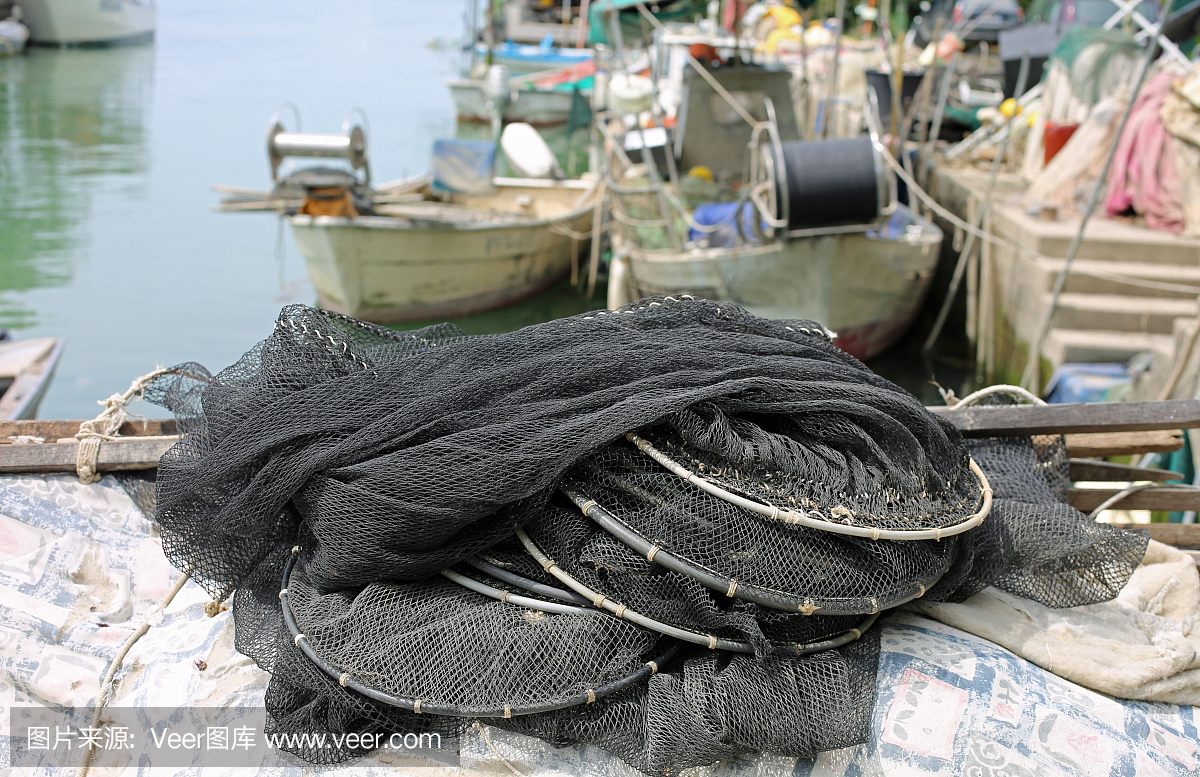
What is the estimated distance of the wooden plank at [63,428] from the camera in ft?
8.28

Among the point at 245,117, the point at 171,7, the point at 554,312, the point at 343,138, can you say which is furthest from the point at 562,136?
the point at 171,7

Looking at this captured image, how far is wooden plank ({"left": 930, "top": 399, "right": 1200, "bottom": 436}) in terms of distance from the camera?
92.4 inches

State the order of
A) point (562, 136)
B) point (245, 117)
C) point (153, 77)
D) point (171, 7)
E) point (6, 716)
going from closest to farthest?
point (6, 716) → point (245, 117) → point (562, 136) → point (153, 77) → point (171, 7)

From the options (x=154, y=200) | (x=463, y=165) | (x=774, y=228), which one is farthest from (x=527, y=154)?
(x=154, y=200)

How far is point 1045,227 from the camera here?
308 inches

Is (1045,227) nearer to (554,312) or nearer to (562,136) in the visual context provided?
(554,312)

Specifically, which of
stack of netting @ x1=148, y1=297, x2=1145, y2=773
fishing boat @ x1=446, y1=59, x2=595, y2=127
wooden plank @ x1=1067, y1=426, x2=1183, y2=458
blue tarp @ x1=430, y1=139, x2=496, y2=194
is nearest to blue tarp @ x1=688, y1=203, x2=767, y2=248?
blue tarp @ x1=430, y1=139, x2=496, y2=194

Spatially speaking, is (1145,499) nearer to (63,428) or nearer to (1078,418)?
(1078,418)

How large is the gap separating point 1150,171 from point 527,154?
8.48 meters

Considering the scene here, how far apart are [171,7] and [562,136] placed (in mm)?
81591

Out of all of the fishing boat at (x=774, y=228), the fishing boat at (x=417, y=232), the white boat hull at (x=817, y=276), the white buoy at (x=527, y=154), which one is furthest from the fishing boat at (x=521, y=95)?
the white boat hull at (x=817, y=276)

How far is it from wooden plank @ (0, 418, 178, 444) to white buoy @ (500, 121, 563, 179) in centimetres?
1097

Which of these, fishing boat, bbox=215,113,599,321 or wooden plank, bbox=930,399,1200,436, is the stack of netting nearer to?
wooden plank, bbox=930,399,1200,436

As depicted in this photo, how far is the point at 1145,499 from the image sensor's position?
98.3 inches
